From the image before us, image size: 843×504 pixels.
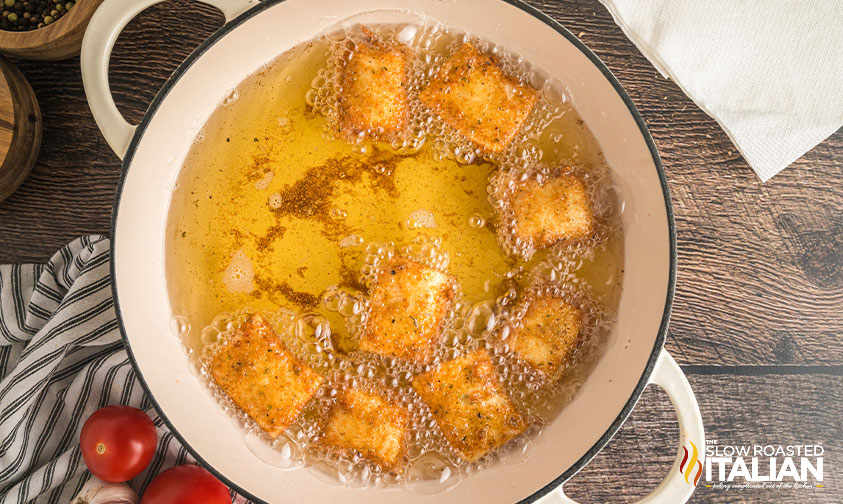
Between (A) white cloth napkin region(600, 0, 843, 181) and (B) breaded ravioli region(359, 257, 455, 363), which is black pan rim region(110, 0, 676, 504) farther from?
(B) breaded ravioli region(359, 257, 455, 363)

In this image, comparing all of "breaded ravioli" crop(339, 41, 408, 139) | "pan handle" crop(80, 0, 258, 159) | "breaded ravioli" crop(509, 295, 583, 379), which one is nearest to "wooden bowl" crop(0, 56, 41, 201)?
"pan handle" crop(80, 0, 258, 159)

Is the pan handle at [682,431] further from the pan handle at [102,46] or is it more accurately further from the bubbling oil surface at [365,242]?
the pan handle at [102,46]

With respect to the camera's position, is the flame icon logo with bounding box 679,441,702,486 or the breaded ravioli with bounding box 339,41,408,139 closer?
the flame icon logo with bounding box 679,441,702,486

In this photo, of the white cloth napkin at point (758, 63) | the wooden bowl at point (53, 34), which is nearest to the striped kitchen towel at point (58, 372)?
the wooden bowl at point (53, 34)

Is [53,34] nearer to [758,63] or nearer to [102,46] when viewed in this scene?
[102,46]

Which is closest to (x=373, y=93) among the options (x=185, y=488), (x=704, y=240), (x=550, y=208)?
(x=550, y=208)

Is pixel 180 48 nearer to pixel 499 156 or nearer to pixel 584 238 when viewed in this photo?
pixel 499 156
